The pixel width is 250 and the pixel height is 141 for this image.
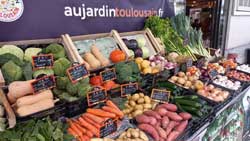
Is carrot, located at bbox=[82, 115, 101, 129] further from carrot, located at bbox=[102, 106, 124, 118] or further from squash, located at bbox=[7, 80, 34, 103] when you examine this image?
squash, located at bbox=[7, 80, 34, 103]

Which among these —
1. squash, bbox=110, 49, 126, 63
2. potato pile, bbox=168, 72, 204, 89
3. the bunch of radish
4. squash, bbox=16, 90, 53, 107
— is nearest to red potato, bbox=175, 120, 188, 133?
the bunch of radish

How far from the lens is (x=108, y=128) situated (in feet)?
5.50

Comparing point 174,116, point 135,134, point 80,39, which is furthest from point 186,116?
point 80,39

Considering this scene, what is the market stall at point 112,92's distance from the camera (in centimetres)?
159

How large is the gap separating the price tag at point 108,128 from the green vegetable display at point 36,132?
210 mm

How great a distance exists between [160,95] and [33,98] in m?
1.05

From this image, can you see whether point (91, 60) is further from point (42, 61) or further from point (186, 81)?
point (186, 81)

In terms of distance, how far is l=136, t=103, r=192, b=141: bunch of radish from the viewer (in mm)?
1784

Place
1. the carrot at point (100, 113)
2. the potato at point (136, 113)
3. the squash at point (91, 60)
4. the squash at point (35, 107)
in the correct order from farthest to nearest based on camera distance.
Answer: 1. the squash at point (91, 60)
2. the potato at point (136, 113)
3. the carrot at point (100, 113)
4. the squash at point (35, 107)

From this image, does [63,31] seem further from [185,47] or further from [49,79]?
[185,47]

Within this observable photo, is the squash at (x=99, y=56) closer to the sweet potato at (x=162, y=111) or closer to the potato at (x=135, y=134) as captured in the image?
the sweet potato at (x=162, y=111)

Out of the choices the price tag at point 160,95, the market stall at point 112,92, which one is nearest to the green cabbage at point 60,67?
the market stall at point 112,92

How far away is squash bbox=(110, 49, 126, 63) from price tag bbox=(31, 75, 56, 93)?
2.42 feet

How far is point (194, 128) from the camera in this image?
1.96m
